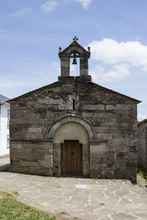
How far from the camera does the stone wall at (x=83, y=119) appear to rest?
1886 centimetres

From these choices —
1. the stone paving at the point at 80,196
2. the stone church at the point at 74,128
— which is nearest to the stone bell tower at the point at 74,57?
the stone church at the point at 74,128

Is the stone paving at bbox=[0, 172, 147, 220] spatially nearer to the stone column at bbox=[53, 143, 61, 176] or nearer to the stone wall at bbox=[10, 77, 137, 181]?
the stone column at bbox=[53, 143, 61, 176]

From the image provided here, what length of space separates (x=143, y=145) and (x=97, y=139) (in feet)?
26.0

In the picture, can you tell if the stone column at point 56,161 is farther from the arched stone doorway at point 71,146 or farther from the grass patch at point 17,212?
the grass patch at point 17,212

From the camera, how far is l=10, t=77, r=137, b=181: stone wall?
61.9 feet

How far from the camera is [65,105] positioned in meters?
19.2

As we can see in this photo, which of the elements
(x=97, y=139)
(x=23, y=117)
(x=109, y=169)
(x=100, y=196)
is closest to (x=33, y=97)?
(x=23, y=117)

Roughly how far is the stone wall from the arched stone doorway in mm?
198

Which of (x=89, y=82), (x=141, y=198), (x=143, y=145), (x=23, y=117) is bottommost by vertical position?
(x=141, y=198)

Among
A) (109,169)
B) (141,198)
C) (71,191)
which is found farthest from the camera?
(109,169)

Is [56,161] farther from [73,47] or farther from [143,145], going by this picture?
[143,145]

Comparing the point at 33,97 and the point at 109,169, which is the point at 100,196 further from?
the point at 33,97

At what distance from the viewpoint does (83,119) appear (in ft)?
62.6

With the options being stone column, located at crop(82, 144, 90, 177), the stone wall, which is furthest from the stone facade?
stone column, located at crop(82, 144, 90, 177)
